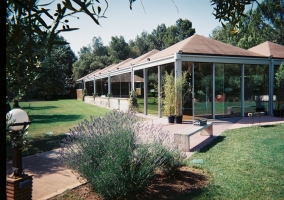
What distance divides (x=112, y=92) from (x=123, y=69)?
18.2ft

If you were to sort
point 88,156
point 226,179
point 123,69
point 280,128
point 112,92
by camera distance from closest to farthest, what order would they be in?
1. point 88,156
2. point 226,179
3. point 280,128
4. point 123,69
5. point 112,92

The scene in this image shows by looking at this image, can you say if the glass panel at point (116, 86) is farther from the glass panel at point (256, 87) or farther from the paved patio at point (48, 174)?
the paved patio at point (48, 174)

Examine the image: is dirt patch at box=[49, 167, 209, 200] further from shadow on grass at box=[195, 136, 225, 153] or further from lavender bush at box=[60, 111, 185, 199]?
shadow on grass at box=[195, 136, 225, 153]

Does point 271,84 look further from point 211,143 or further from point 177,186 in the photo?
point 177,186

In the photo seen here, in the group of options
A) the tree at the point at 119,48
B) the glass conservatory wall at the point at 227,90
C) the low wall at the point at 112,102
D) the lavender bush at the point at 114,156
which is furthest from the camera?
the tree at the point at 119,48

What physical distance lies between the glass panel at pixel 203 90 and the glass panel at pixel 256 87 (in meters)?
3.01

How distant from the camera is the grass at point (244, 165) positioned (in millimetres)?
4641

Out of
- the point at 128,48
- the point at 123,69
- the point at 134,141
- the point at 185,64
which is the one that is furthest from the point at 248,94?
the point at 128,48

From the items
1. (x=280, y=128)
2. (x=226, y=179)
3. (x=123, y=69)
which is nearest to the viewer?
(x=226, y=179)

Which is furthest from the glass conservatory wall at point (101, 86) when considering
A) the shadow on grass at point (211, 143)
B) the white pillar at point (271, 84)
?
the shadow on grass at point (211, 143)

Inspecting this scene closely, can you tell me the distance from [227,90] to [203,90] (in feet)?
6.29

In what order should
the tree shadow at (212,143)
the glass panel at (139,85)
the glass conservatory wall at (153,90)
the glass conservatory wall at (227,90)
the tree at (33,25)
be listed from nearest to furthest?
the tree at (33,25) < the tree shadow at (212,143) < the glass conservatory wall at (227,90) < the glass conservatory wall at (153,90) < the glass panel at (139,85)

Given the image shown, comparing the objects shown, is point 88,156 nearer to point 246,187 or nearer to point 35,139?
point 246,187

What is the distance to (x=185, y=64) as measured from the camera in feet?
47.0
